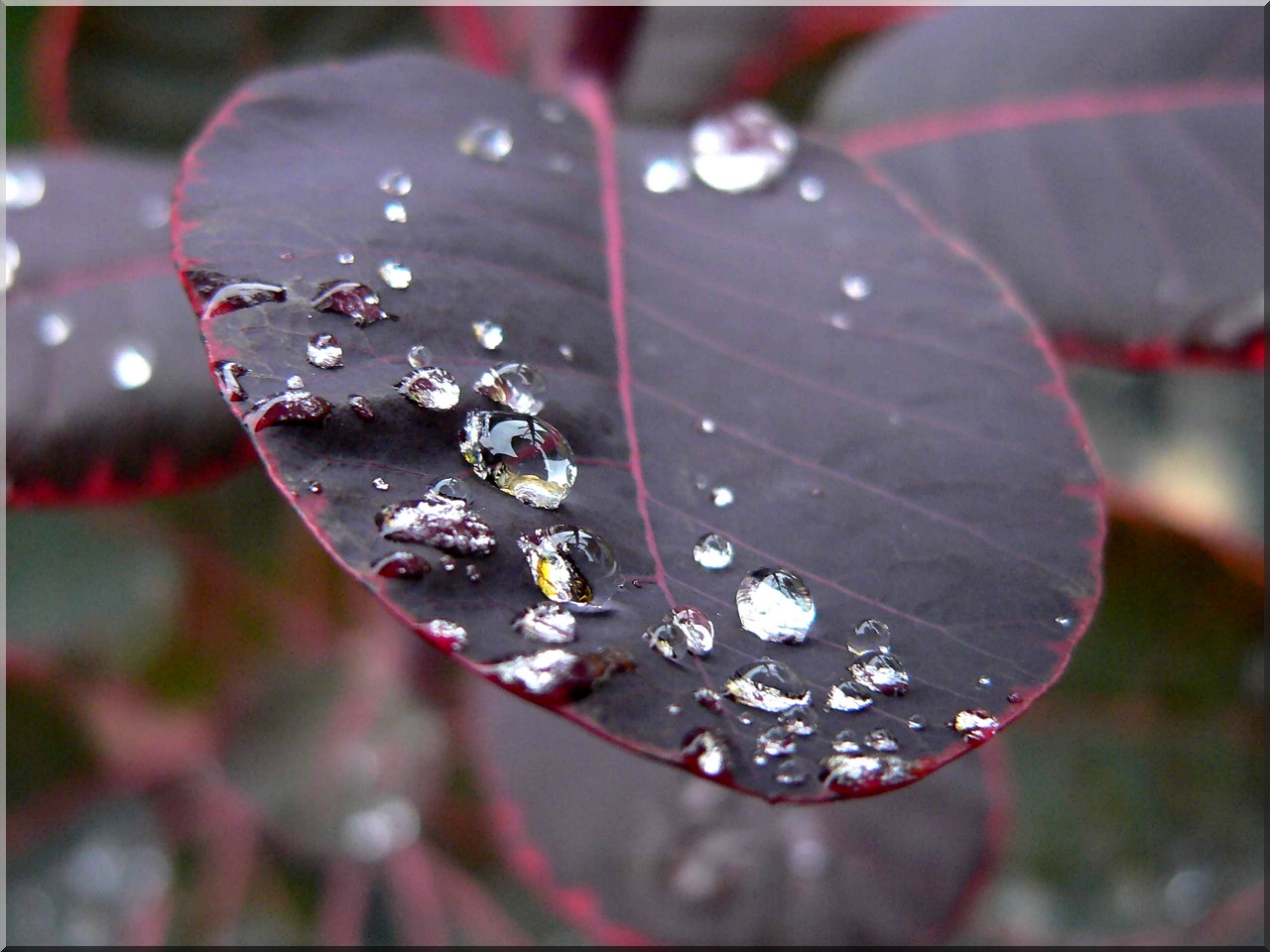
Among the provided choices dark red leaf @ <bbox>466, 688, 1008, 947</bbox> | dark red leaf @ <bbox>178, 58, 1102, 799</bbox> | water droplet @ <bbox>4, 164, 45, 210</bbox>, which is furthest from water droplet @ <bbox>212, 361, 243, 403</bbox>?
dark red leaf @ <bbox>466, 688, 1008, 947</bbox>

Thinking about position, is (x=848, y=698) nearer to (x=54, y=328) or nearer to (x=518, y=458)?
(x=518, y=458)

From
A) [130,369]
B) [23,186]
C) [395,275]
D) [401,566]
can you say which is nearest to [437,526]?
[401,566]

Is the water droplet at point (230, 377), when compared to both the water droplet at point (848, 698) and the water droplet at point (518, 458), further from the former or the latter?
the water droplet at point (848, 698)

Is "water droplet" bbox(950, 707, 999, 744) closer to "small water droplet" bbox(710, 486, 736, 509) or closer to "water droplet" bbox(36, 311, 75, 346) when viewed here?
"small water droplet" bbox(710, 486, 736, 509)

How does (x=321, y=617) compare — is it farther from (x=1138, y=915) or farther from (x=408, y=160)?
(x=1138, y=915)

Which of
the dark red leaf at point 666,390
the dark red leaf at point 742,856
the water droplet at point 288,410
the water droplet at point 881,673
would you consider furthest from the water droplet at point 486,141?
the dark red leaf at point 742,856

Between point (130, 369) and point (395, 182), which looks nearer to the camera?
point (395, 182)

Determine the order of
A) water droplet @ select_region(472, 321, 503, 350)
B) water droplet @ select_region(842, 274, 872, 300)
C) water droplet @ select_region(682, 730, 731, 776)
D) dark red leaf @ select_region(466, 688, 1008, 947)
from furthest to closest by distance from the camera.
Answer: dark red leaf @ select_region(466, 688, 1008, 947)
water droplet @ select_region(842, 274, 872, 300)
water droplet @ select_region(472, 321, 503, 350)
water droplet @ select_region(682, 730, 731, 776)
